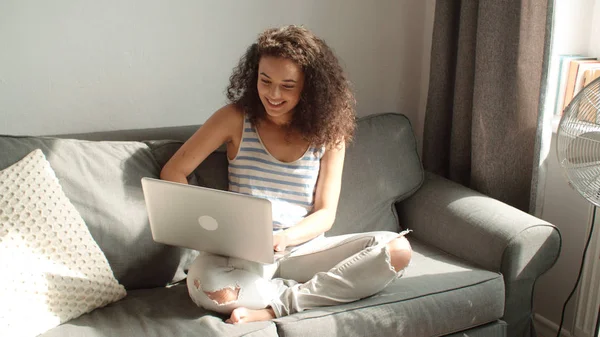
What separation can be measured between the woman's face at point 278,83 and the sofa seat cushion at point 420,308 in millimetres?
624

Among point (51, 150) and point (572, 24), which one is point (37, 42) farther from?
point (572, 24)

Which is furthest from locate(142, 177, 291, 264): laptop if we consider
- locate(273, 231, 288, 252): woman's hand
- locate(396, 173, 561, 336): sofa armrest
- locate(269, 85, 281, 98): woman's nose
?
locate(396, 173, 561, 336): sofa armrest

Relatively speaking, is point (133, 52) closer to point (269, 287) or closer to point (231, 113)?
point (231, 113)

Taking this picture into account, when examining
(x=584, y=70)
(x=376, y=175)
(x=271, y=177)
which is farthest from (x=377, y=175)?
(x=584, y=70)

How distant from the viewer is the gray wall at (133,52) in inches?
81.0

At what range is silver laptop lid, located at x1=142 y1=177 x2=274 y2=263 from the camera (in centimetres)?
158

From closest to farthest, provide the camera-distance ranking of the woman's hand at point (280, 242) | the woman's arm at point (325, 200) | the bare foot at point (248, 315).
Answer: the bare foot at point (248, 315) → the woman's hand at point (280, 242) → the woman's arm at point (325, 200)

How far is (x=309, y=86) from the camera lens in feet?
6.40

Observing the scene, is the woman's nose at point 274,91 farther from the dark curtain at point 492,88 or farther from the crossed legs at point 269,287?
the dark curtain at point 492,88

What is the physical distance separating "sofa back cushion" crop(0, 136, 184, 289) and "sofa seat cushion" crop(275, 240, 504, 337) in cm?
48

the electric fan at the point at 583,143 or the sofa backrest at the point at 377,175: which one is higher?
the electric fan at the point at 583,143


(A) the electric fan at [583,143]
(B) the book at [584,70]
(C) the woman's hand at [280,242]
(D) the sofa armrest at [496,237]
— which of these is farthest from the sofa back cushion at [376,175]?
(A) the electric fan at [583,143]

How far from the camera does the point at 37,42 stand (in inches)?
81.0

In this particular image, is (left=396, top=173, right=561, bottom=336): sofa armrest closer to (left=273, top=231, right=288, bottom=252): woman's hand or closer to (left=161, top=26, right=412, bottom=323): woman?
(left=161, top=26, right=412, bottom=323): woman
